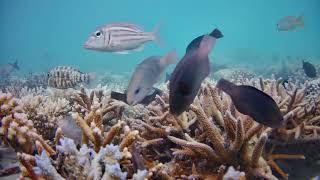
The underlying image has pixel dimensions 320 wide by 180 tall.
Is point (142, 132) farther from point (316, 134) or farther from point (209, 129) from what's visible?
point (316, 134)

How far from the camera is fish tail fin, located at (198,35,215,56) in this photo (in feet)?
6.66

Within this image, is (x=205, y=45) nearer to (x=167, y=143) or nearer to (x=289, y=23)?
(x=167, y=143)

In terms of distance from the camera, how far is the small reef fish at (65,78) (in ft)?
22.9

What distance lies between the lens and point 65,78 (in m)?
7.03

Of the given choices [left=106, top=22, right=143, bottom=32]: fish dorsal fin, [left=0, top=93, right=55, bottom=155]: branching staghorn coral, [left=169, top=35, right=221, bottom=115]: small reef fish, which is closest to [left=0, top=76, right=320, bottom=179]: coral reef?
[left=0, top=93, right=55, bottom=155]: branching staghorn coral

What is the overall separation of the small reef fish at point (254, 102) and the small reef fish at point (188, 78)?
280 millimetres

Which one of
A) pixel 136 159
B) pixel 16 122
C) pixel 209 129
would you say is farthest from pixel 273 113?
pixel 16 122

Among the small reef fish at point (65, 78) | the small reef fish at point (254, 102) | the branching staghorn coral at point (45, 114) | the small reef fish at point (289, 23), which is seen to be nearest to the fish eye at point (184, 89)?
the small reef fish at point (254, 102)

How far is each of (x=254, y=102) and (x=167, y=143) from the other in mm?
1424

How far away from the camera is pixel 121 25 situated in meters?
5.27

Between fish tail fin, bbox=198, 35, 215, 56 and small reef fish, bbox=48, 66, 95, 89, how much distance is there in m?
5.51

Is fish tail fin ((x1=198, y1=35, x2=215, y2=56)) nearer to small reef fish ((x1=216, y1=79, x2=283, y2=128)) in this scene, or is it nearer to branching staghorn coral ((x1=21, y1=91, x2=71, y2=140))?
small reef fish ((x1=216, y1=79, x2=283, y2=128))

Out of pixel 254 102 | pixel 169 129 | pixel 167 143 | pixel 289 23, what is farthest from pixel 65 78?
pixel 289 23

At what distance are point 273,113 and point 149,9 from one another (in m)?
189
